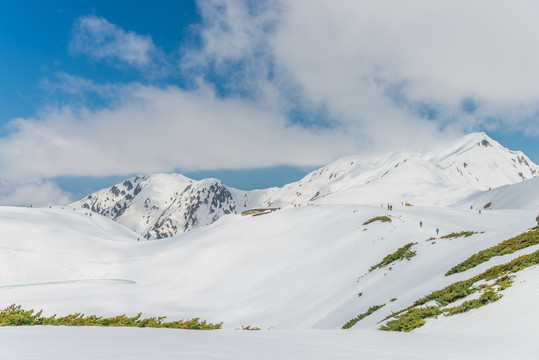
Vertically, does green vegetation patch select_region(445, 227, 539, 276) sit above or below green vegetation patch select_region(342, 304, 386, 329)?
above

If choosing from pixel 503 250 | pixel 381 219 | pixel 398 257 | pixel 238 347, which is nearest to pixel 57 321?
pixel 238 347

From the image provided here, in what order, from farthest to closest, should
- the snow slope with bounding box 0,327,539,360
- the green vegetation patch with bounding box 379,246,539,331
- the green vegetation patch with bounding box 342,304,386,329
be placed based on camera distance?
the green vegetation patch with bounding box 342,304,386,329, the green vegetation patch with bounding box 379,246,539,331, the snow slope with bounding box 0,327,539,360

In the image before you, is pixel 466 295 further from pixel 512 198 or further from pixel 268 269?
pixel 512 198

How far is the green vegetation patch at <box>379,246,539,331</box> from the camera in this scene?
484 inches

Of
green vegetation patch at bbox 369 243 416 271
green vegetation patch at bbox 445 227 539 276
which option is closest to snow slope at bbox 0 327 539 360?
green vegetation patch at bbox 445 227 539 276

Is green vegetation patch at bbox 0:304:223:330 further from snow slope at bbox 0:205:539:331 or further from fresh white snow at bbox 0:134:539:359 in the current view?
snow slope at bbox 0:205:539:331

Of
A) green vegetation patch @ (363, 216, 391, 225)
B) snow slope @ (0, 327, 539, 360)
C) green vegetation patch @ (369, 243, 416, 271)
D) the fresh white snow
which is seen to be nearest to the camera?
snow slope @ (0, 327, 539, 360)

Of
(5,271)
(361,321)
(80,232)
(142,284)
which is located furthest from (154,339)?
(80,232)

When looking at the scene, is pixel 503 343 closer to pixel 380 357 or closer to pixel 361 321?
pixel 380 357

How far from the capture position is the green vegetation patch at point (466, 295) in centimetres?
1230

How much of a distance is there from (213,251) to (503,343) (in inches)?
2126

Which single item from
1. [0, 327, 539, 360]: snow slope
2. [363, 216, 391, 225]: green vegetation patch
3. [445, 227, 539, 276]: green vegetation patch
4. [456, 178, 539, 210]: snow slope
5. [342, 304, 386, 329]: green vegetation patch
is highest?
[456, 178, 539, 210]: snow slope

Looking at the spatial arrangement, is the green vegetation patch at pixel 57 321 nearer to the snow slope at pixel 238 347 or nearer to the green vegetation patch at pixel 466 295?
the snow slope at pixel 238 347

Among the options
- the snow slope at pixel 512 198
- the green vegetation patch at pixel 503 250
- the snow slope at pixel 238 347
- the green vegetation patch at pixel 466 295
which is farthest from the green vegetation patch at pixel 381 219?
the snow slope at pixel 512 198
